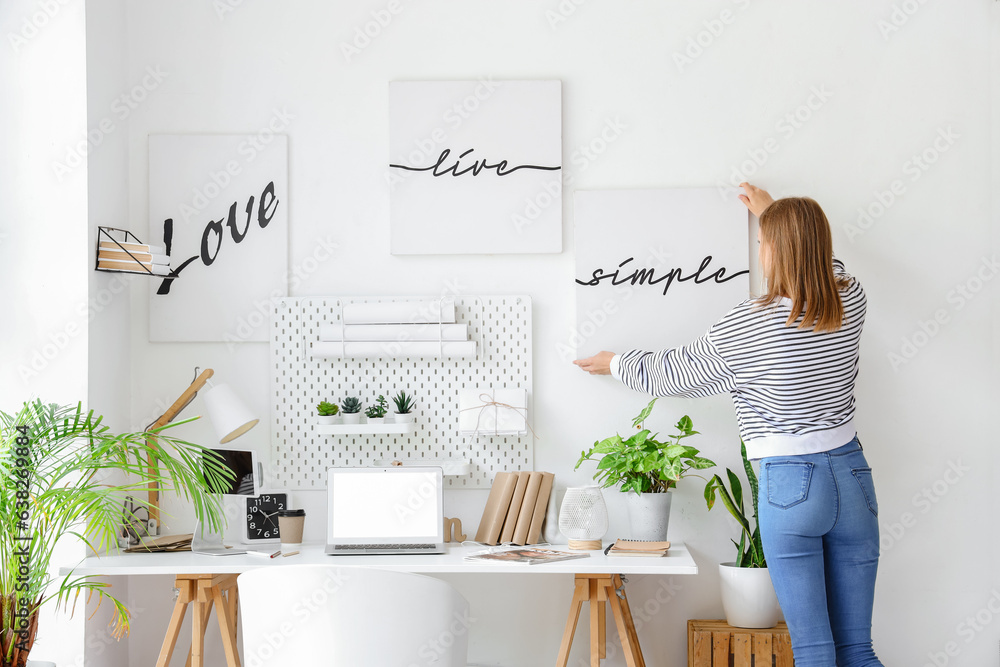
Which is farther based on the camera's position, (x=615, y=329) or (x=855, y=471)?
(x=615, y=329)

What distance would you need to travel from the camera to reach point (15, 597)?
1.99 metres

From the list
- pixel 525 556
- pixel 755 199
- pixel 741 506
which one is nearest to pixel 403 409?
pixel 525 556

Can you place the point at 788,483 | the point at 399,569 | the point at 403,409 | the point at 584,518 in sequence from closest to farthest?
1. the point at 788,483
2. the point at 399,569
3. the point at 584,518
4. the point at 403,409

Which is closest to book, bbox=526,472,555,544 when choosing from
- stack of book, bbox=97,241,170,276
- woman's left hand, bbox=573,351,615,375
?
woman's left hand, bbox=573,351,615,375

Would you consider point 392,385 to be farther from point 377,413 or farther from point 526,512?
point 526,512

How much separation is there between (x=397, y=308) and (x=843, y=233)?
148cm

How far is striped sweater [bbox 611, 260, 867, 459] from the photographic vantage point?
2029 mm

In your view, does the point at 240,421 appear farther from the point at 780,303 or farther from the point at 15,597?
the point at 780,303

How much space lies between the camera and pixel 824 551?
2.04 meters

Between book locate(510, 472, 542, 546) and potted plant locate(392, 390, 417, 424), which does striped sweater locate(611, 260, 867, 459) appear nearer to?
book locate(510, 472, 542, 546)

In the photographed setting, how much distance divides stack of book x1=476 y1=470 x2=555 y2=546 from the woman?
27.8 inches

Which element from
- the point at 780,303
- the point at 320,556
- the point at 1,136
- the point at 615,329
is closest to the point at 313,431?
the point at 320,556

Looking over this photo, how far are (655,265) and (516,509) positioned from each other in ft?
2.98

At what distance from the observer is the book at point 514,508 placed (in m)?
2.52
